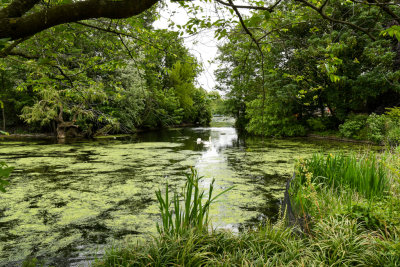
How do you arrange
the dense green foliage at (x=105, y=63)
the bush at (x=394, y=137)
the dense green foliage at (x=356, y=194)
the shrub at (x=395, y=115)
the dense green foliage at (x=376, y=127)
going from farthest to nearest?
1. the shrub at (x=395, y=115)
2. the dense green foliage at (x=376, y=127)
3. the bush at (x=394, y=137)
4. the dense green foliage at (x=356, y=194)
5. the dense green foliage at (x=105, y=63)

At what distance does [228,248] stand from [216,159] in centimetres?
563

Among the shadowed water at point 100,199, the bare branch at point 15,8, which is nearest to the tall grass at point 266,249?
the shadowed water at point 100,199

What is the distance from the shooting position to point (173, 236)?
84.0 inches

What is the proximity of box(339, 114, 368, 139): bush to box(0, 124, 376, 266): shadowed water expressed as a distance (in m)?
5.88

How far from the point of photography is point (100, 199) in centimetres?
417

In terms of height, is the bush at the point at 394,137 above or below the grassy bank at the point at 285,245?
above

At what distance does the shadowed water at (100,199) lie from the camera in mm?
2799

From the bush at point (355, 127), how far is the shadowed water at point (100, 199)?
5.88 metres

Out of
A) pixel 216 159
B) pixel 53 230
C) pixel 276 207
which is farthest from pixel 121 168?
pixel 276 207

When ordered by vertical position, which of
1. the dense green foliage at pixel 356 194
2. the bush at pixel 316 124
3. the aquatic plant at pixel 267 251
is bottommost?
the aquatic plant at pixel 267 251

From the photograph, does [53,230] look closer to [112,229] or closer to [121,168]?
[112,229]

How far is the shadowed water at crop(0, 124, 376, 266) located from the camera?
280cm

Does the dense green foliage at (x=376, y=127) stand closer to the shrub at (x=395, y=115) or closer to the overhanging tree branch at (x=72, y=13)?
the shrub at (x=395, y=115)

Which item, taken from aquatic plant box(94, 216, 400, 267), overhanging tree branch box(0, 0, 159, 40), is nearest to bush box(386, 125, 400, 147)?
aquatic plant box(94, 216, 400, 267)
